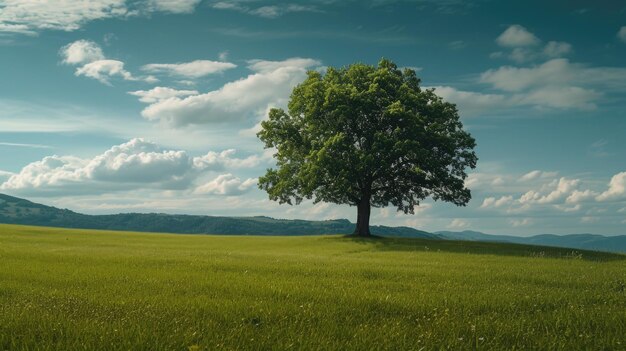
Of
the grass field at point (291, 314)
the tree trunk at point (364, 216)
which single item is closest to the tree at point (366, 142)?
the tree trunk at point (364, 216)

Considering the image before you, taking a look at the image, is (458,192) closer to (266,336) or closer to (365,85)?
(365,85)

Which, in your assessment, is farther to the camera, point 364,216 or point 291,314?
point 364,216

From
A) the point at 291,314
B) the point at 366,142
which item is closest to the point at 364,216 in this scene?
the point at 366,142

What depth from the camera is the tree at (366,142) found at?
1988 inches

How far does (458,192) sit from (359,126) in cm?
1288

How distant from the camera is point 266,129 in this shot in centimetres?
5888

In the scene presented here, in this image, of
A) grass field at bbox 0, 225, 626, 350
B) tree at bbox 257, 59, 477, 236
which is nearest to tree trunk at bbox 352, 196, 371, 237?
tree at bbox 257, 59, 477, 236

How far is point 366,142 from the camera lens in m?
54.3

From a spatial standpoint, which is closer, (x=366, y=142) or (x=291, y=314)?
(x=291, y=314)

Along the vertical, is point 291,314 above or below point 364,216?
below

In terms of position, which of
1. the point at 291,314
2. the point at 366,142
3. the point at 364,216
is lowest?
the point at 291,314

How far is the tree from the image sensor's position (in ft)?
166

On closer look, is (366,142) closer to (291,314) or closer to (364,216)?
(364,216)

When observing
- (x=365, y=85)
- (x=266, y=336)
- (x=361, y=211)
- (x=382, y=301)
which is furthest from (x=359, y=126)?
(x=266, y=336)
